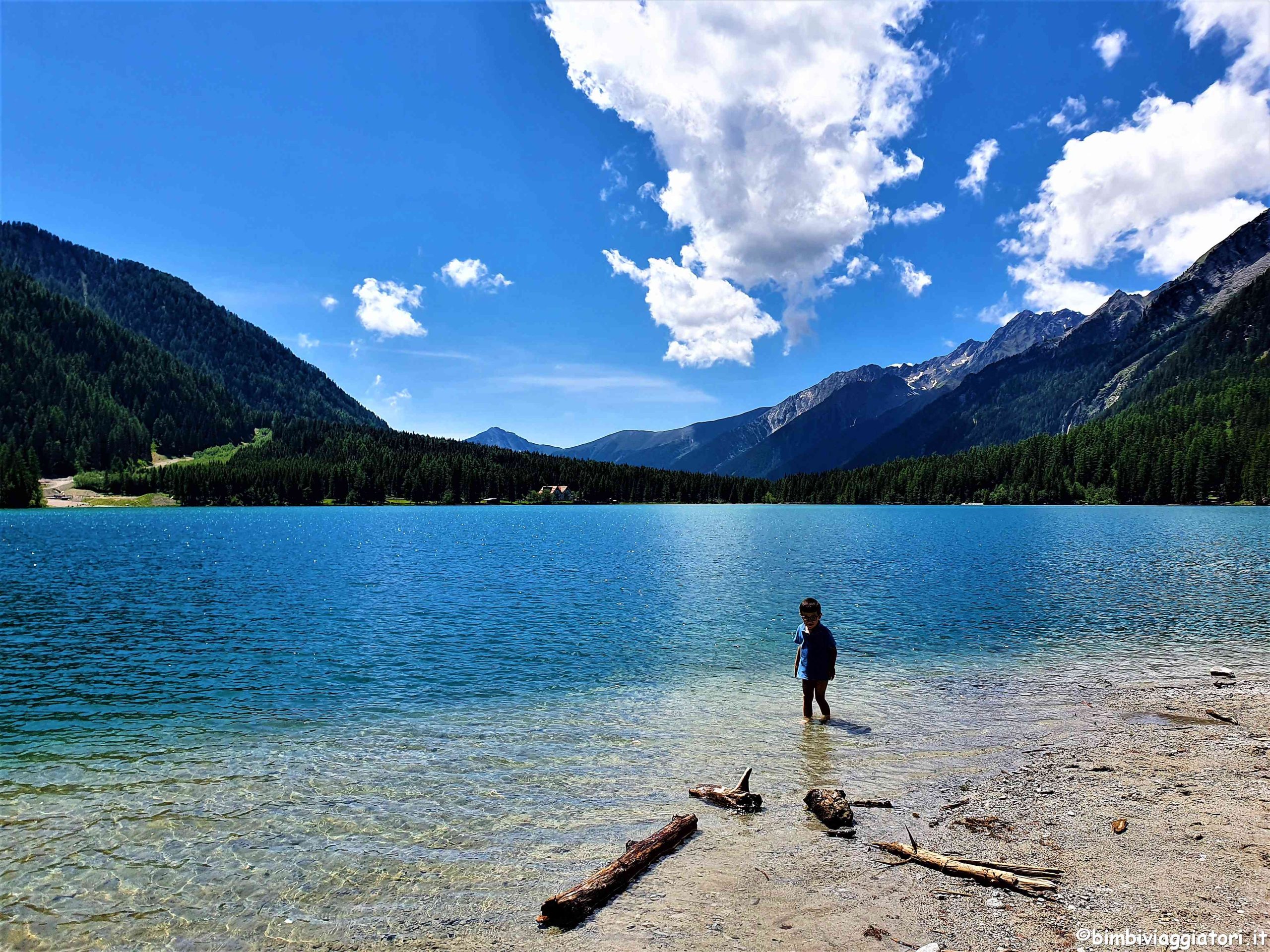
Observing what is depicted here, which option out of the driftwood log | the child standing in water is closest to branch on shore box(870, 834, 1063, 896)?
the driftwood log

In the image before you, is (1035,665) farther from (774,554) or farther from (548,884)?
(774,554)

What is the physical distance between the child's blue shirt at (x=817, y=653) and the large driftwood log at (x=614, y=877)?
8.48m

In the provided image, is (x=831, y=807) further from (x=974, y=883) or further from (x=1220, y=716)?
(x=1220, y=716)

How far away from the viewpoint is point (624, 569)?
64.1 m

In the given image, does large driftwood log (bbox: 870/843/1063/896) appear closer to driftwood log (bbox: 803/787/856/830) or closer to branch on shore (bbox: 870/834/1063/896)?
branch on shore (bbox: 870/834/1063/896)

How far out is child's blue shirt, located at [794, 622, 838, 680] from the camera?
20.1 m

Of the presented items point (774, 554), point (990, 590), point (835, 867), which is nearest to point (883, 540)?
point (774, 554)

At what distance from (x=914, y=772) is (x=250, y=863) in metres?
15.4

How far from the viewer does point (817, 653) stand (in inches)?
794

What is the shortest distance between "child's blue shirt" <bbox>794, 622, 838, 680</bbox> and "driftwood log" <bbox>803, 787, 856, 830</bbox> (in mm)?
6425

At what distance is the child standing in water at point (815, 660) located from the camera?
65.9 feet

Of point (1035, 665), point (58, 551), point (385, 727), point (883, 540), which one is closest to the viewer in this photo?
point (385, 727)

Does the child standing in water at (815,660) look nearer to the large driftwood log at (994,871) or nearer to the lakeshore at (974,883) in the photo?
the lakeshore at (974,883)

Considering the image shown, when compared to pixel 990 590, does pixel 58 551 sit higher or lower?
lower
